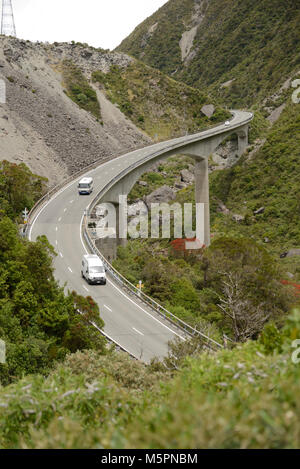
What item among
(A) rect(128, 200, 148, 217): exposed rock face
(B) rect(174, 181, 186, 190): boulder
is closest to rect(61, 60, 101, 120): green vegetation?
(B) rect(174, 181, 186, 190): boulder

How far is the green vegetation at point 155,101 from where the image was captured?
101 metres

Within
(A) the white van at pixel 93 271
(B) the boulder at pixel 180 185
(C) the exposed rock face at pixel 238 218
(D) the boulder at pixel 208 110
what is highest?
(D) the boulder at pixel 208 110

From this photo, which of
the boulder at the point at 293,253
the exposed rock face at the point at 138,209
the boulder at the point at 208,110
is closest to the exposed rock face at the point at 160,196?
the exposed rock face at the point at 138,209

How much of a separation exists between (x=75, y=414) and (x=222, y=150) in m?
95.3

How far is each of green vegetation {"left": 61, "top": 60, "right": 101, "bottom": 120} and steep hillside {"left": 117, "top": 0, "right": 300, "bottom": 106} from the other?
1998 inches

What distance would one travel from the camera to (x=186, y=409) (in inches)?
290

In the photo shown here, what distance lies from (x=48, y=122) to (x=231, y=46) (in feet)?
354

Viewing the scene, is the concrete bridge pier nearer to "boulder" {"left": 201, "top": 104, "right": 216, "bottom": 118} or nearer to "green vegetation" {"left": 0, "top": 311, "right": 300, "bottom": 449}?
"boulder" {"left": 201, "top": 104, "right": 216, "bottom": 118}

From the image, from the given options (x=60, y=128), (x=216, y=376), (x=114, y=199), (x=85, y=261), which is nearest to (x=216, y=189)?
(x=60, y=128)

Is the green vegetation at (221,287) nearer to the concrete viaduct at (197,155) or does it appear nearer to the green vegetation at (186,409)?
the concrete viaduct at (197,155)

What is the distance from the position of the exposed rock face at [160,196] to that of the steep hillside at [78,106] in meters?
8.51

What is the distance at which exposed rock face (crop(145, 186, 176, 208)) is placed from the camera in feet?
252

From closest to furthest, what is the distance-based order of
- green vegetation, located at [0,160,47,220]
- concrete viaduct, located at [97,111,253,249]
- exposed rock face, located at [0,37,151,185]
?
green vegetation, located at [0,160,47,220], concrete viaduct, located at [97,111,253,249], exposed rock face, located at [0,37,151,185]

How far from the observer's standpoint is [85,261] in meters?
35.0
